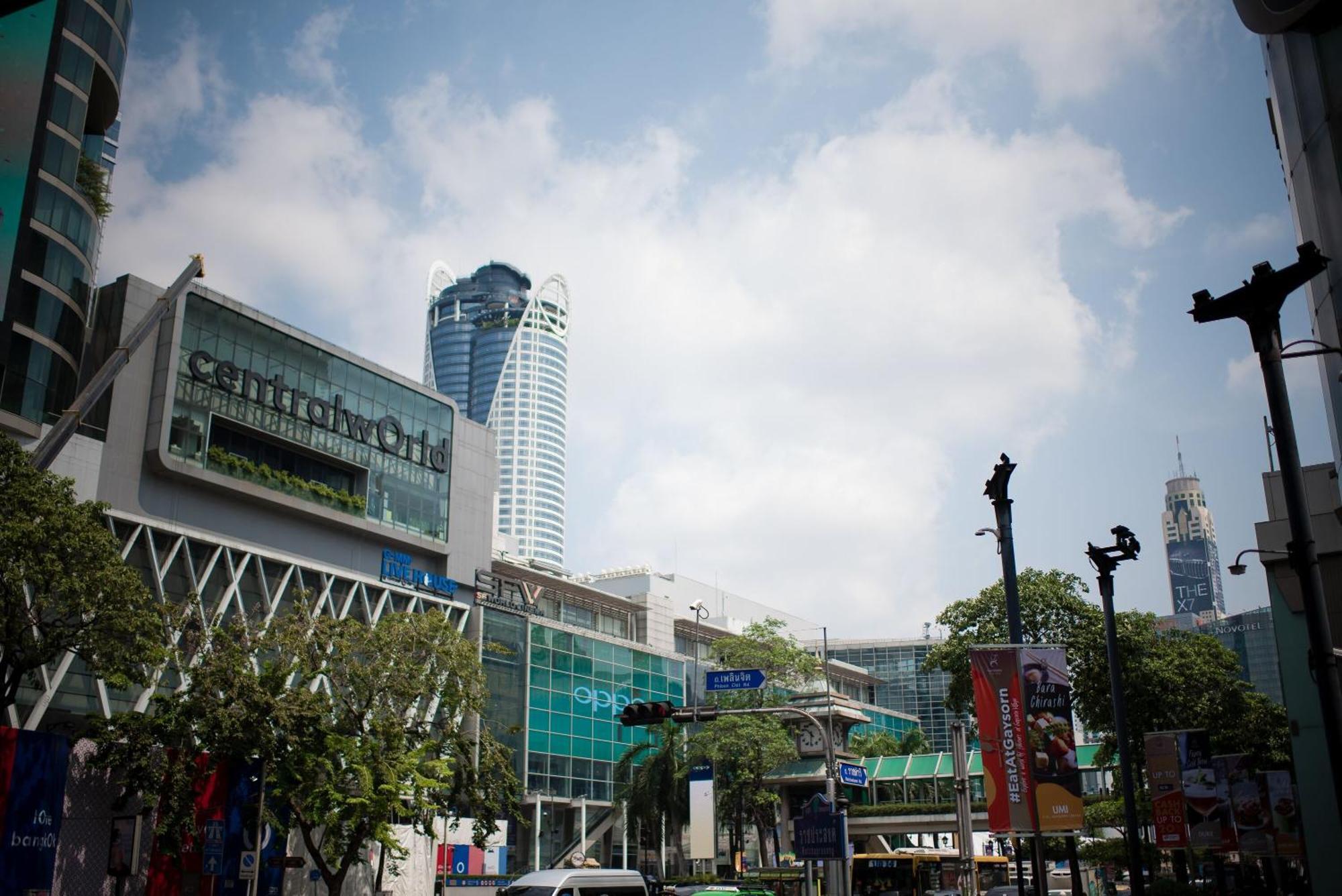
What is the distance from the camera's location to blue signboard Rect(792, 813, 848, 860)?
29.9 m

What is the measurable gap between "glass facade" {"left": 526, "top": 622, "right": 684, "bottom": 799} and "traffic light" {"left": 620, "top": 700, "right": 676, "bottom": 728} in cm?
3610

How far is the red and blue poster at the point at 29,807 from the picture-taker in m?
27.5

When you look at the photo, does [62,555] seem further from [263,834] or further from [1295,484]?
[1295,484]

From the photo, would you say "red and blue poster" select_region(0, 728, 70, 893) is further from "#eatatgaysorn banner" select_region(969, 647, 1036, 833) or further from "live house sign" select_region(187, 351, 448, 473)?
"live house sign" select_region(187, 351, 448, 473)

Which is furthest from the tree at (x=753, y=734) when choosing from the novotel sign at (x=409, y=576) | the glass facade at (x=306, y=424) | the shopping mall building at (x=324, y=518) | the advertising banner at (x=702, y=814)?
the advertising banner at (x=702, y=814)

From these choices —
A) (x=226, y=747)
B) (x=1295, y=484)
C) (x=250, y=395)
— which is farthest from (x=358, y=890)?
(x=1295, y=484)

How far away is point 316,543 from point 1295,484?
2068 inches

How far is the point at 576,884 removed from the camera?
2584 centimetres

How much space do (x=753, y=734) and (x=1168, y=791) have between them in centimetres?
3786

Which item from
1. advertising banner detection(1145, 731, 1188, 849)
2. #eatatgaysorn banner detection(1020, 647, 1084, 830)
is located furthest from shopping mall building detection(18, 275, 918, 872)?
advertising banner detection(1145, 731, 1188, 849)

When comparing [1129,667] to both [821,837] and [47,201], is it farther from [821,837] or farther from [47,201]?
[47,201]

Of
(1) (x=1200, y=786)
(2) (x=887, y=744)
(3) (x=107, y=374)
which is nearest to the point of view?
(1) (x=1200, y=786)

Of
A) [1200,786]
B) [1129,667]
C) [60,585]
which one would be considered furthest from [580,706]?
[1200,786]

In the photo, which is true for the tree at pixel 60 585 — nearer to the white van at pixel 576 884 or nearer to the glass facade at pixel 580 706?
the white van at pixel 576 884
